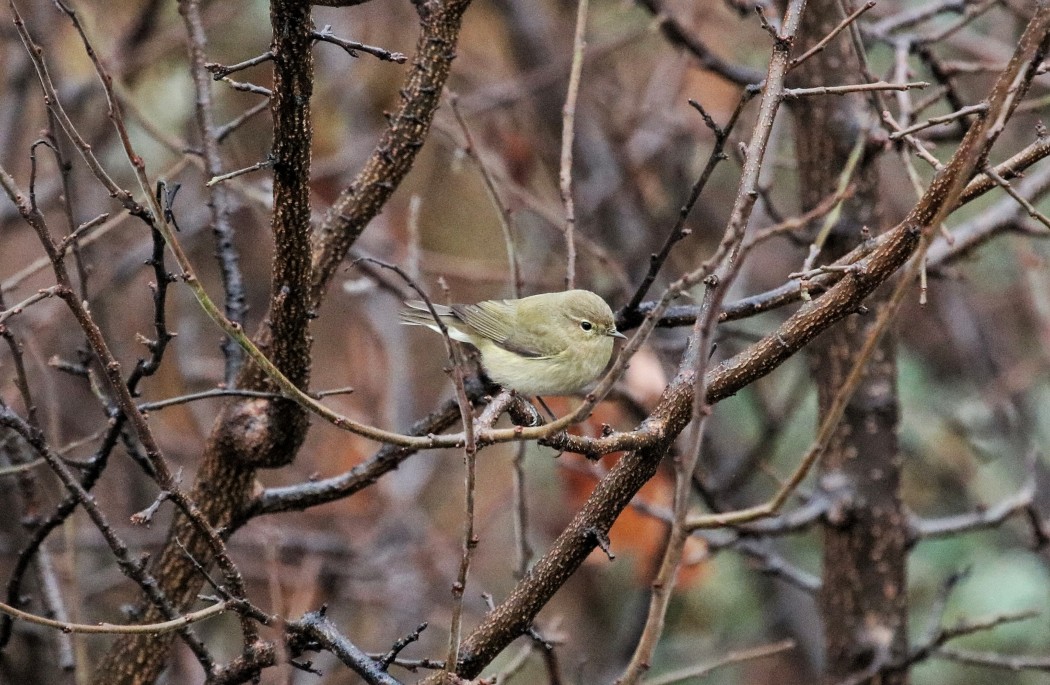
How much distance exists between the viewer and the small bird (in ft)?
10.5

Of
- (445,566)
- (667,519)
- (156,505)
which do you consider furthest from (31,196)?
(445,566)

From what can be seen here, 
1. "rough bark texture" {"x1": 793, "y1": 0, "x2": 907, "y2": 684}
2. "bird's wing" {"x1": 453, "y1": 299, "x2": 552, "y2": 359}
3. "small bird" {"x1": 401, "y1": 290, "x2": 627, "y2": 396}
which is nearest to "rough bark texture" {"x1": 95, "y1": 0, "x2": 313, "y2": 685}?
"small bird" {"x1": 401, "y1": 290, "x2": 627, "y2": 396}

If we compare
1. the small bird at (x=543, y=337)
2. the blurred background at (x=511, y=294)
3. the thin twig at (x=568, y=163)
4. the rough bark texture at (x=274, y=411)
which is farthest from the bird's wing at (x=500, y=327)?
the blurred background at (x=511, y=294)

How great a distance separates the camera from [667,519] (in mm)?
3523

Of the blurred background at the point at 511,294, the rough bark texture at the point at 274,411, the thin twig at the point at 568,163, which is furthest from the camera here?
the blurred background at the point at 511,294

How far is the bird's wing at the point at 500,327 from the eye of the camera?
335 cm

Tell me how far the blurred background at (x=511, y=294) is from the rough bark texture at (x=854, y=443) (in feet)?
3.54

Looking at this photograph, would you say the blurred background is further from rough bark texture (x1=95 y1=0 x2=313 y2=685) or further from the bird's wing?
rough bark texture (x1=95 y1=0 x2=313 y2=685)

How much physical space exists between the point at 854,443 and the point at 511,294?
9.19 feet

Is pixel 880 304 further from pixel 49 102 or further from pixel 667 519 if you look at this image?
pixel 49 102

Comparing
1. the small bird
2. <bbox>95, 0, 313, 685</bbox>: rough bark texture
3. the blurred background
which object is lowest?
<bbox>95, 0, 313, 685</bbox>: rough bark texture

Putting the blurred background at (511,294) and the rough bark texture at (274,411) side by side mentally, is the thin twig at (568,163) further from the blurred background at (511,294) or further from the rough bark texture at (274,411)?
the blurred background at (511,294)

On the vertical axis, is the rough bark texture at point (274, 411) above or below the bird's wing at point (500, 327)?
below

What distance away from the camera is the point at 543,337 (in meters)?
3.37
